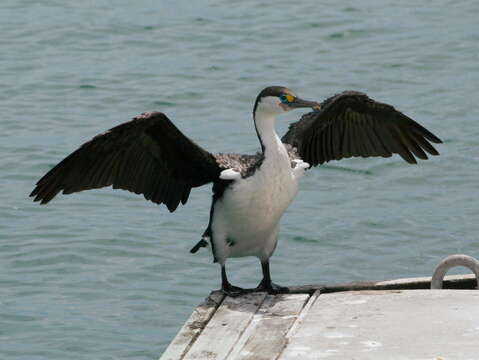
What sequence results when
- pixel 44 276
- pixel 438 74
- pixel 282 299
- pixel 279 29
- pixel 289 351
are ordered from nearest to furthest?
pixel 289 351 < pixel 282 299 < pixel 44 276 < pixel 438 74 < pixel 279 29

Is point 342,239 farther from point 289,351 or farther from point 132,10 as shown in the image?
point 132,10

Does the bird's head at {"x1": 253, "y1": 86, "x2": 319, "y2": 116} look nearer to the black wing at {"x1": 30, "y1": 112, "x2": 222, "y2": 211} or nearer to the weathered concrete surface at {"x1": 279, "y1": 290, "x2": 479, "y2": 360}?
the black wing at {"x1": 30, "y1": 112, "x2": 222, "y2": 211}

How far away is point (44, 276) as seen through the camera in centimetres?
1012

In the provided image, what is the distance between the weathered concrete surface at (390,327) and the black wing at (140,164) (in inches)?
48.5

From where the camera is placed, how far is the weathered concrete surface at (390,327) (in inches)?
235

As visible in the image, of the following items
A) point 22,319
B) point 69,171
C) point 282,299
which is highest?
point 69,171

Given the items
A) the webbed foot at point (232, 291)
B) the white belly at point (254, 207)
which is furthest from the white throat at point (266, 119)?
the webbed foot at point (232, 291)

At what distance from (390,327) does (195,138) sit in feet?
22.0

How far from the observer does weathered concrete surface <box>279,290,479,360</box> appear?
597 cm

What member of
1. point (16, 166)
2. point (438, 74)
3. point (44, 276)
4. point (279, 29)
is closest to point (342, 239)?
point (44, 276)

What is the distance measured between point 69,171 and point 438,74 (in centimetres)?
815

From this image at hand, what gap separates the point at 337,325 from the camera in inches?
251

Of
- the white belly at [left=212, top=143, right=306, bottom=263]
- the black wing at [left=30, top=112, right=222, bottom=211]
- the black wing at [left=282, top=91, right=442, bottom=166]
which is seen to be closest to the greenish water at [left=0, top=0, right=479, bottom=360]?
the black wing at [left=30, top=112, right=222, bottom=211]

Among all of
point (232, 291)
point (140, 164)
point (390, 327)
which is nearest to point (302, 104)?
point (140, 164)
